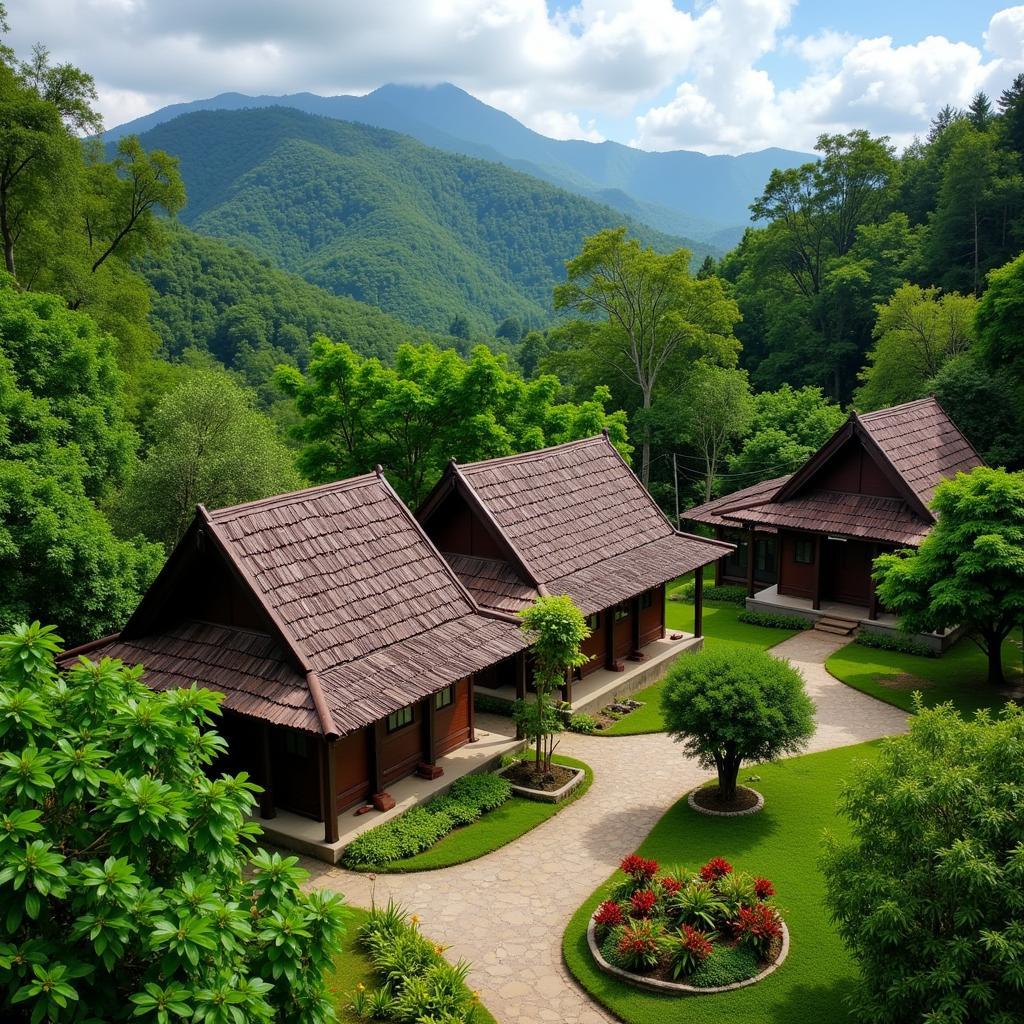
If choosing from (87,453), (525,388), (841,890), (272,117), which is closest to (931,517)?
(525,388)

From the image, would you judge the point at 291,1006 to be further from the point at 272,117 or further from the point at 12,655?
the point at 272,117

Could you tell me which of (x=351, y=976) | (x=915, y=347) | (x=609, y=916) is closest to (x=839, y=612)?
(x=609, y=916)

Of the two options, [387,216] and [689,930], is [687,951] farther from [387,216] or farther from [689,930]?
[387,216]

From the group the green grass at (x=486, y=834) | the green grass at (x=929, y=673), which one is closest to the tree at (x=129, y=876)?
the green grass at (x=486, y=834)

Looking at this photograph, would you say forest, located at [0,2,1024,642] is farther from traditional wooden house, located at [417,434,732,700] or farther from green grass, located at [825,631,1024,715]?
green grass, located at [825,631,1024,715]

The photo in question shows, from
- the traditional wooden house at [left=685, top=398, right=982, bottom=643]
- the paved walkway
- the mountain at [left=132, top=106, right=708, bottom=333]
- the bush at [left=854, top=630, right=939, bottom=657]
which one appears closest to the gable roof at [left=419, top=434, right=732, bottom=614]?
the paved walkway

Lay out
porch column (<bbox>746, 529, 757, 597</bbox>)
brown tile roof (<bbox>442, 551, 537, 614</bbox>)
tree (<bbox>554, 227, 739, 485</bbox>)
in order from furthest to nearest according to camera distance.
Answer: tree (<bbox>554, 227, 739, 485</bbox>) < porch column (<bbox>746, 529, 757, 597</bbox>) < brown tile roof (<bbox>442, 551, 537, 614</bbox>)

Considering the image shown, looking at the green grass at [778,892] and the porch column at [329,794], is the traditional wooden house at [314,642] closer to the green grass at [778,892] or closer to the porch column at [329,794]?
the porch column at [329,794]
